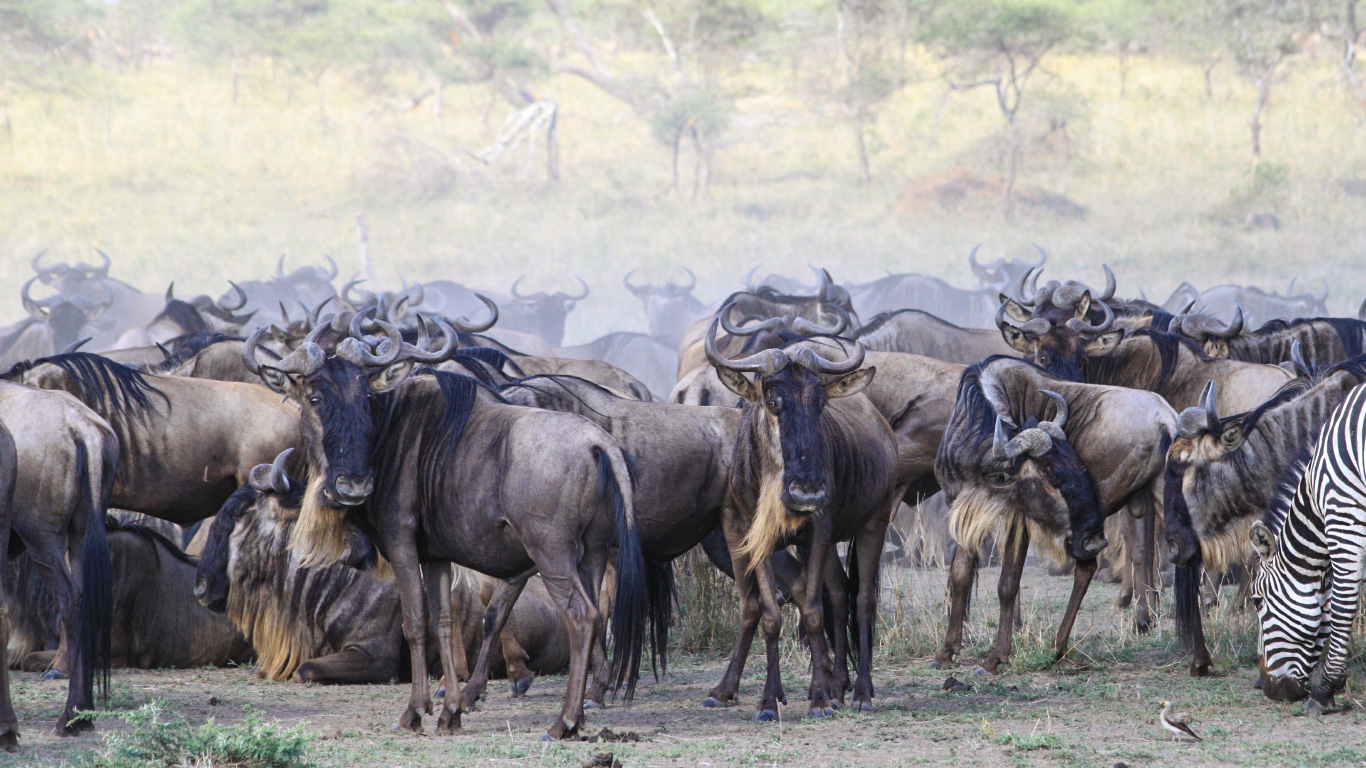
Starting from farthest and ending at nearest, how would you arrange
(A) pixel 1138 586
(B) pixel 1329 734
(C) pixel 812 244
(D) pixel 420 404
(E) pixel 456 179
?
(E) pixel 456 179 < (C) pixel 812 244 < (A) pixel 1138 586 < (D) pixel 420 404 < (B) pixel 1329 734

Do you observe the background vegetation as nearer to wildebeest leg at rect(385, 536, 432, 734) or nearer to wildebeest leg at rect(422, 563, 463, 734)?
wildebeest leg at rect(422, 563, 463, 734)

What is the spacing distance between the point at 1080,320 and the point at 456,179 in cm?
3378

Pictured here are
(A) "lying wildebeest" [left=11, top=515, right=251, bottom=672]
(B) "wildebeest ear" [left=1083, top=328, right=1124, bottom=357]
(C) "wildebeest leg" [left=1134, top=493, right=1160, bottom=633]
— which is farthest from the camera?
(B) "wildebeest ear" [left=1083, top=328, right=1124, bottom=357]

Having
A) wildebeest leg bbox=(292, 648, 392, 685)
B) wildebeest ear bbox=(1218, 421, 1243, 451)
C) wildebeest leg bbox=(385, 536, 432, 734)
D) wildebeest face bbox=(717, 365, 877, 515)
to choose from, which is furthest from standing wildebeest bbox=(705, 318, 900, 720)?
wildebeest leg bbox=(292, 648, 392, 685)

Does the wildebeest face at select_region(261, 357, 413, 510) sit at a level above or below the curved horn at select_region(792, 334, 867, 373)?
below

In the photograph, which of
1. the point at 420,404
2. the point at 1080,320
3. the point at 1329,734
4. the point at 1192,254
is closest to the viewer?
the point at 1329,734

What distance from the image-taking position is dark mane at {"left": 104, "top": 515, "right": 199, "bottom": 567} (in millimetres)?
6551

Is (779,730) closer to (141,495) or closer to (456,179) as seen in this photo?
(141,495)

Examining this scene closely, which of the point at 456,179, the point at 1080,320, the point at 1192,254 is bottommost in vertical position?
the point at 1080,320

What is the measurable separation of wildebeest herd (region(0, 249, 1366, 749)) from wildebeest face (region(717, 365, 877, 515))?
0.02 meters

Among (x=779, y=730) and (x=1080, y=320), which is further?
(x=1080, y=320)

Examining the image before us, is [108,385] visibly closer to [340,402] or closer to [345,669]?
[345,669]

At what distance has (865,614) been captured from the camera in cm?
556

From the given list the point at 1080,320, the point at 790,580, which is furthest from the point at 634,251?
the point at 790,580
